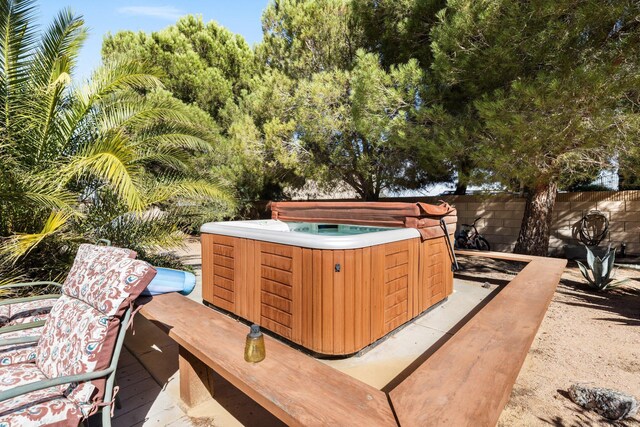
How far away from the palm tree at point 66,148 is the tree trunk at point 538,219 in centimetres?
557

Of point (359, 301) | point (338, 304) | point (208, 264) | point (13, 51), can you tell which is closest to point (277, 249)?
point (338, 304)

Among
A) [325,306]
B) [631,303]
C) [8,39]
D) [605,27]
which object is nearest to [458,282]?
[631,303]

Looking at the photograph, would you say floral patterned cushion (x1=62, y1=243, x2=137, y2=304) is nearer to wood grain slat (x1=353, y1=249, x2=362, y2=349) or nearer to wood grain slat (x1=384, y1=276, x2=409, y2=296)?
wood grain slat (x1=353, y1=249, x2=362, y2=349)

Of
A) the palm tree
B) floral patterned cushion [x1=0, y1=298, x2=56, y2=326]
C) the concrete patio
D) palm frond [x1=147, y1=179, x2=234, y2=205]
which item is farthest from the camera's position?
palm frond [x1=147, y1=179, x2=234, y2=205]

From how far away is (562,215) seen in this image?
701 cm

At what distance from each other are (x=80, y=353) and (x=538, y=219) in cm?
674

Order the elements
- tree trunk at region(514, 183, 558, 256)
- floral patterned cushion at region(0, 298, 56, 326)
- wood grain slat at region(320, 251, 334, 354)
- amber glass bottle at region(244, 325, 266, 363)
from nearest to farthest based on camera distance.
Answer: amber glass bottle at region(244, 325, 266, 363)
floral patterned cushion at region(0, 298, 56, 326)
wood grain slat at region(320, 251, 334, 354)
tree trunk at region(514, 183, 558, 256)

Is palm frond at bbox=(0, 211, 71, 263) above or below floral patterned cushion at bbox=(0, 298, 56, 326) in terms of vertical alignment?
above

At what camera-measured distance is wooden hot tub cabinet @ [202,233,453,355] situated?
241 cm

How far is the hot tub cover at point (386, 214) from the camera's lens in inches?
128

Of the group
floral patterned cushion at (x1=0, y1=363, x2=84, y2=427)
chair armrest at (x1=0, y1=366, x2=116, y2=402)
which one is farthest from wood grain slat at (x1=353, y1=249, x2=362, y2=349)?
floral patterned cushion at (x1=0, y1=363, x2=84, y2=427)

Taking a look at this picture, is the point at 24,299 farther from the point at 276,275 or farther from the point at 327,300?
the point at 327,300

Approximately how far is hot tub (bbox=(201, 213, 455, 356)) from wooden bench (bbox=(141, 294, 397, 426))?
697 mm

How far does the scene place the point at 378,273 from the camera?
2.64 m
